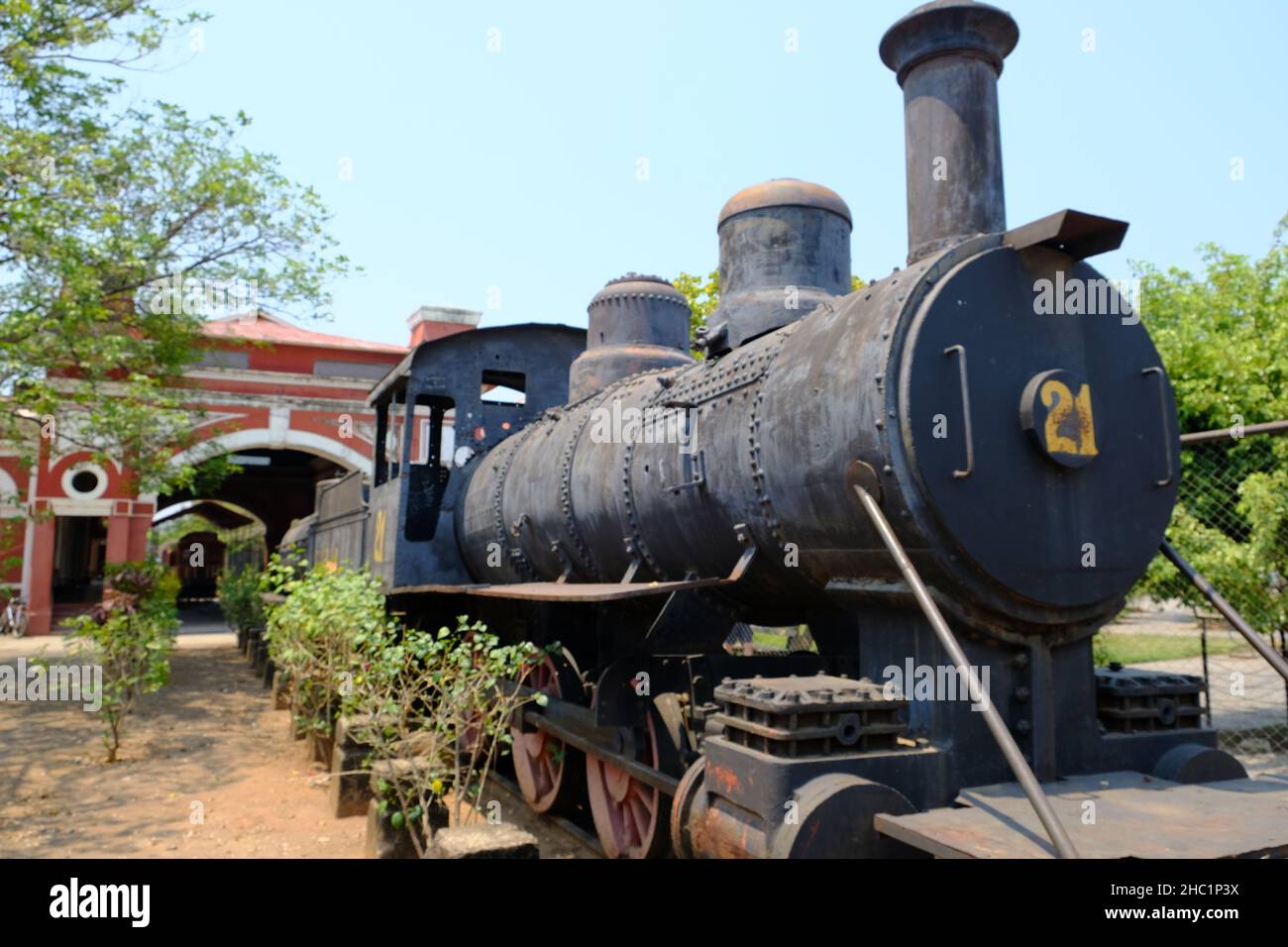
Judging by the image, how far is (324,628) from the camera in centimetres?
692

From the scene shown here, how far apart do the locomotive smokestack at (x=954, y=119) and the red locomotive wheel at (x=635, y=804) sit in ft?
9.70

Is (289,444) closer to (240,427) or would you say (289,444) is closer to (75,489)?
(240,427)

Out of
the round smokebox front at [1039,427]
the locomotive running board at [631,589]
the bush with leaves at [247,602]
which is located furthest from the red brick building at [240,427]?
the round smokebox front at [1039,427]

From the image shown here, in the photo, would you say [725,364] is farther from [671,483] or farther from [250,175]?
[250,175]

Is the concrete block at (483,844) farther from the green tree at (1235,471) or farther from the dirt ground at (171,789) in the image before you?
the green tree at (1235,471)

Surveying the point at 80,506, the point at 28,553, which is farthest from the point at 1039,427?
the point at 28,553

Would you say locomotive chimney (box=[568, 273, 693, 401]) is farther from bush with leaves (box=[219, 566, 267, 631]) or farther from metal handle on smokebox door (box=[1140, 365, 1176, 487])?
bush with leaves (box=[219, 566, 267, 631])

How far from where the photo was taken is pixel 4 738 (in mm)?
9102

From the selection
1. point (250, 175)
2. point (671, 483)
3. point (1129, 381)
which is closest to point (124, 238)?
point (250, 175)

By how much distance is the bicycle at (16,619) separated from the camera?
19.3 metres

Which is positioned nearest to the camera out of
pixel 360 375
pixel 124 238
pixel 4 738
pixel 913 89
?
pixel 913 89

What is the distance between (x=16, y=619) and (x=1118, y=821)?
22529 mm

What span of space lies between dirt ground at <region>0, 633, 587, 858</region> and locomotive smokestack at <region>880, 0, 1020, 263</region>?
4263mm
